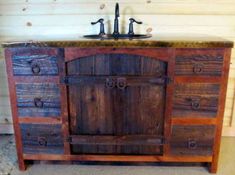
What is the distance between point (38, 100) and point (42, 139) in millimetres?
277

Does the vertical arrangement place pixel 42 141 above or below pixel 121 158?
above

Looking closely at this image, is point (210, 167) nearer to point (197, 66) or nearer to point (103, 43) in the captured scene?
point (197, 66)

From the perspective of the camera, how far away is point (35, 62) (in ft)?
4.95

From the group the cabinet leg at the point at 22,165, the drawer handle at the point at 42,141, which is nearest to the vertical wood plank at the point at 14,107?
the cabinet leg at the point at 22,165

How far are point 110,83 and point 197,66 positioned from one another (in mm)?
537

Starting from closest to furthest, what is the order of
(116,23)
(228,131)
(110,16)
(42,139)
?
(42,139)
(116,23)
(110,16)
(228,131)

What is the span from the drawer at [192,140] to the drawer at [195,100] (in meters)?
0.10

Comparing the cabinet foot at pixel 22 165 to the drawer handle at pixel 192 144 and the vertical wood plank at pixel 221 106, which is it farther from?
the vertical wood plank at pixel 221 106

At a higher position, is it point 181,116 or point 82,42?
point 82,42

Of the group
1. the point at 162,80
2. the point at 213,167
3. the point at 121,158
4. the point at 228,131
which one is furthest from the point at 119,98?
the point at 228,131

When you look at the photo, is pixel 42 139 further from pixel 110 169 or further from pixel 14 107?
pixel 110 169

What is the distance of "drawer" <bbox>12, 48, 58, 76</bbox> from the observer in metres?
1.49

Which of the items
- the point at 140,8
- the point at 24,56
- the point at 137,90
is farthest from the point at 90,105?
the point at 140,8

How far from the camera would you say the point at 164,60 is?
147 centimetres
